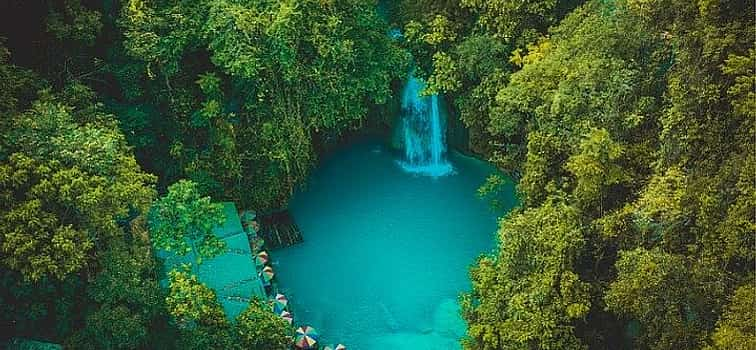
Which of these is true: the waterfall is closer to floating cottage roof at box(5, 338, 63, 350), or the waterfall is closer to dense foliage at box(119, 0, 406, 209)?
dense foliage at box(119, 0, 406, 209)

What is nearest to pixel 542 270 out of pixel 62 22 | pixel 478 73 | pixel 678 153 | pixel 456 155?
pixel 678 153

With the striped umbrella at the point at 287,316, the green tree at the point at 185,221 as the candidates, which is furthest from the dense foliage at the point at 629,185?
the green tree at the point at 185,221

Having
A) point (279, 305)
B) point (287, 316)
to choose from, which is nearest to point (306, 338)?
point (287, 316)

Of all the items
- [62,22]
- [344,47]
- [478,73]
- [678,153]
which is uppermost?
[62,22]

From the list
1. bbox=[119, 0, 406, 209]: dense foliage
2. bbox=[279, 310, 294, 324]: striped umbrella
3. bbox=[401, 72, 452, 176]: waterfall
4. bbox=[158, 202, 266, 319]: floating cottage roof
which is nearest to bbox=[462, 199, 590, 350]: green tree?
→ bbox=[279, 310, 294, 324]: striped umbrella

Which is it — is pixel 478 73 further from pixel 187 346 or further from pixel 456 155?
pixel 187 346

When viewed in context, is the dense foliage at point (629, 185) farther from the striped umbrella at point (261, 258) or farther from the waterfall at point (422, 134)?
the striped umbrella at point (261, 258)
